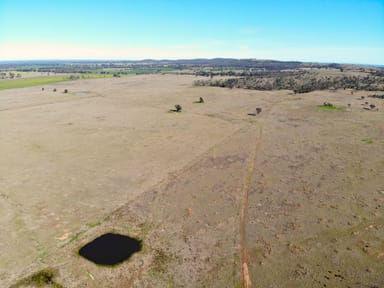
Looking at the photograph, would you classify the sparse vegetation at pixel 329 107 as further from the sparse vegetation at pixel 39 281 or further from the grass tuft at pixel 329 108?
the sparse vegetation at pixel 39 281

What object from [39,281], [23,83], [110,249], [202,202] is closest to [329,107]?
[202,202]

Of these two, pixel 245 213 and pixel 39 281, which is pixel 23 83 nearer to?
pixel 39 281

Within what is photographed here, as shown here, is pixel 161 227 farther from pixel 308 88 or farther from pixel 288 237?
pixel 308 88

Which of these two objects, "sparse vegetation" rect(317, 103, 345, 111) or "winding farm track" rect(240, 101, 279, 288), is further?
"sparse vegetation" rect(317, 103, 345, 111)

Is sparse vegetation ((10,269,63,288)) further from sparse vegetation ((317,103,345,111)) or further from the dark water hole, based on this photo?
sparse vegetation ((317,103,345,111))

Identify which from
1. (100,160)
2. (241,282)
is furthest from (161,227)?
(100,160)

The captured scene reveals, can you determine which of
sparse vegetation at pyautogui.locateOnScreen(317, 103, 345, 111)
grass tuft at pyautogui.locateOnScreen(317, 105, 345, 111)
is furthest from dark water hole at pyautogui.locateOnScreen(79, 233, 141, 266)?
sparse vegetation at pyautogui.locateOnScreen(317, 103, 345, 111)
